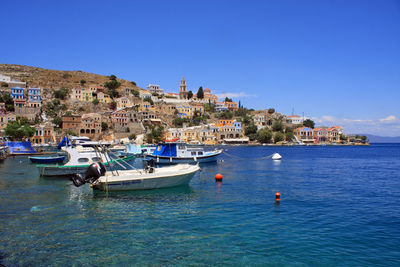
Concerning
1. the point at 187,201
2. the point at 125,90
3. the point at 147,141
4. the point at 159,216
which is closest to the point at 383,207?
the point at 187,201

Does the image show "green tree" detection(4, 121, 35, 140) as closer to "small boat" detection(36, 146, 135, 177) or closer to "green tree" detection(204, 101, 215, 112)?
"small boat" detection(36, 146, 135, 177)

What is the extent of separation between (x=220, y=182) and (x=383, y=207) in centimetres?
1363

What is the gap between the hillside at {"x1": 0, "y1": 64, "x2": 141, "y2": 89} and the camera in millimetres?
139875

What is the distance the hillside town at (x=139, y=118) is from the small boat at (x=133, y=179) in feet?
239

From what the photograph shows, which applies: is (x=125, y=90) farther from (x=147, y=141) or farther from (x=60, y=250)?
(x=60, y=250)

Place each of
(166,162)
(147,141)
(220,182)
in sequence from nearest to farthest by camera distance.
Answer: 1. (220,182)
2. (166,162)
3. (147,141)

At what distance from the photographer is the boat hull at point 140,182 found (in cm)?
2231

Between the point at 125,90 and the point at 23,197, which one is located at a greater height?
the point at 125,90

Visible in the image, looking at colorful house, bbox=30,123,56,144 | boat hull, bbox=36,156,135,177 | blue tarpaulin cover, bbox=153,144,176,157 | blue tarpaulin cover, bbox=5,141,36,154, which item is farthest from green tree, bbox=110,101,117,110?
boat hull, bbox=36,156,135,177

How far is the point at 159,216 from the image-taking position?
16.8 metres

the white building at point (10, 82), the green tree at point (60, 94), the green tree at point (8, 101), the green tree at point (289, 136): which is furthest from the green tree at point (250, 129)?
the white building at point (10, 82)

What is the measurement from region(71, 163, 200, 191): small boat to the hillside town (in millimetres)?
72765

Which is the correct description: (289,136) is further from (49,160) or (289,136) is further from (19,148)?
(49,160)

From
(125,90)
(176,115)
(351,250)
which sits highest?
(125,90)
